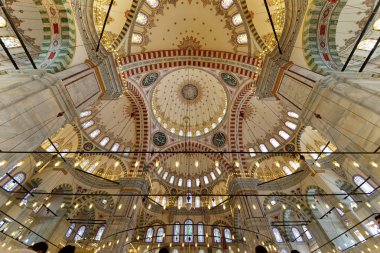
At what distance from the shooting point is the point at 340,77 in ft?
21.0

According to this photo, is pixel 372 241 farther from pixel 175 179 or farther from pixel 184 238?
pixel 175 179

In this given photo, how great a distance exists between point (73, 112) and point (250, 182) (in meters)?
12.5

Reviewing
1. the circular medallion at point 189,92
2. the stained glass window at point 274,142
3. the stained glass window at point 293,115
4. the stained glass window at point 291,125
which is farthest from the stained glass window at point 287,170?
the circular medallion at point 189,92

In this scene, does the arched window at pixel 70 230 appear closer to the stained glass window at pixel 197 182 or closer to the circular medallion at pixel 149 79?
the stained glass window at pixel 197 182

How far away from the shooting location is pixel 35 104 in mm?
5957

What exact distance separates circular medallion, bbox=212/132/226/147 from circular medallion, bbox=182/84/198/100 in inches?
184

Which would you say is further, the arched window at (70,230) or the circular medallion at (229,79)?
the arched window at (70,230)

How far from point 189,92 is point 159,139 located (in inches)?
226

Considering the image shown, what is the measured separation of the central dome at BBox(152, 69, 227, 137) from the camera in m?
17.5

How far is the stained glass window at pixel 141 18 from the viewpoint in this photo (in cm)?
1205

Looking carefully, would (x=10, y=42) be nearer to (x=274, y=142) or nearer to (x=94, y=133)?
(x=94, y=133)

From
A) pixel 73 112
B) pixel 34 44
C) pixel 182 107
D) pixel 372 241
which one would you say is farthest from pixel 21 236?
pixel 372 241

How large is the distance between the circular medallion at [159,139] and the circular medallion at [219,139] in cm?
498

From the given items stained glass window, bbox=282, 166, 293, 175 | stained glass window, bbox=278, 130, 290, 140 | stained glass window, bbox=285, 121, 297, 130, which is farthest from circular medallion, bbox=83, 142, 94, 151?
stained glass window, bbox=285, 121, 297, 130
